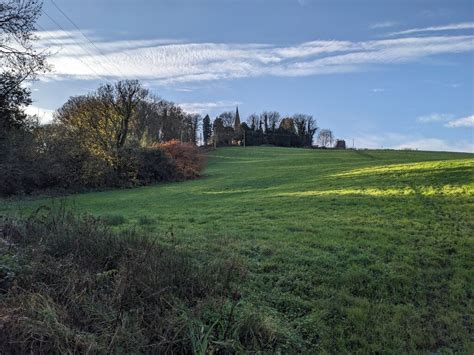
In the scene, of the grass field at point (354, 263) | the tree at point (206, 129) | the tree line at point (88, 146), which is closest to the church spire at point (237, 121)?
the tree at point (206, 129)

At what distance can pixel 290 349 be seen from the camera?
15.5 feet

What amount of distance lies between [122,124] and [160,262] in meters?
37.5

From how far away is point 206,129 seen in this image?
101 m

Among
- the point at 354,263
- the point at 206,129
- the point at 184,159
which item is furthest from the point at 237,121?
the point at 354,263

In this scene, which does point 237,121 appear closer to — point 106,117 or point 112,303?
point 106,117

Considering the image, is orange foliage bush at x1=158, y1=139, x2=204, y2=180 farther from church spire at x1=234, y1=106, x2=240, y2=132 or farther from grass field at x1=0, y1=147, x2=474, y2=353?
church spire at x1=234, y1=106, x2=240, y2=132

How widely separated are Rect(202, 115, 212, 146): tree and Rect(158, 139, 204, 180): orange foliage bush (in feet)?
177

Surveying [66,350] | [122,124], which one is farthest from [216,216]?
[122,124]

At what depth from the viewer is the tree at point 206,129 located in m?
101

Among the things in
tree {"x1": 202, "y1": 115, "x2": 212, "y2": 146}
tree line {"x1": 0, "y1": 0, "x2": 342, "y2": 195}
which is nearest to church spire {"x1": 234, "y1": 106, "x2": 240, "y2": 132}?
tree {"x1": 202, "y1": 115, "x2": 212, "y2": 146}

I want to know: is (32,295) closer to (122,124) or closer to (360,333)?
(360,333)

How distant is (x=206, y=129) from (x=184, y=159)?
5730cm

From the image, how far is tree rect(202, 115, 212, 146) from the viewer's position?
101 metres

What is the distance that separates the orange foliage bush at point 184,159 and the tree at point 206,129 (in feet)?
177
